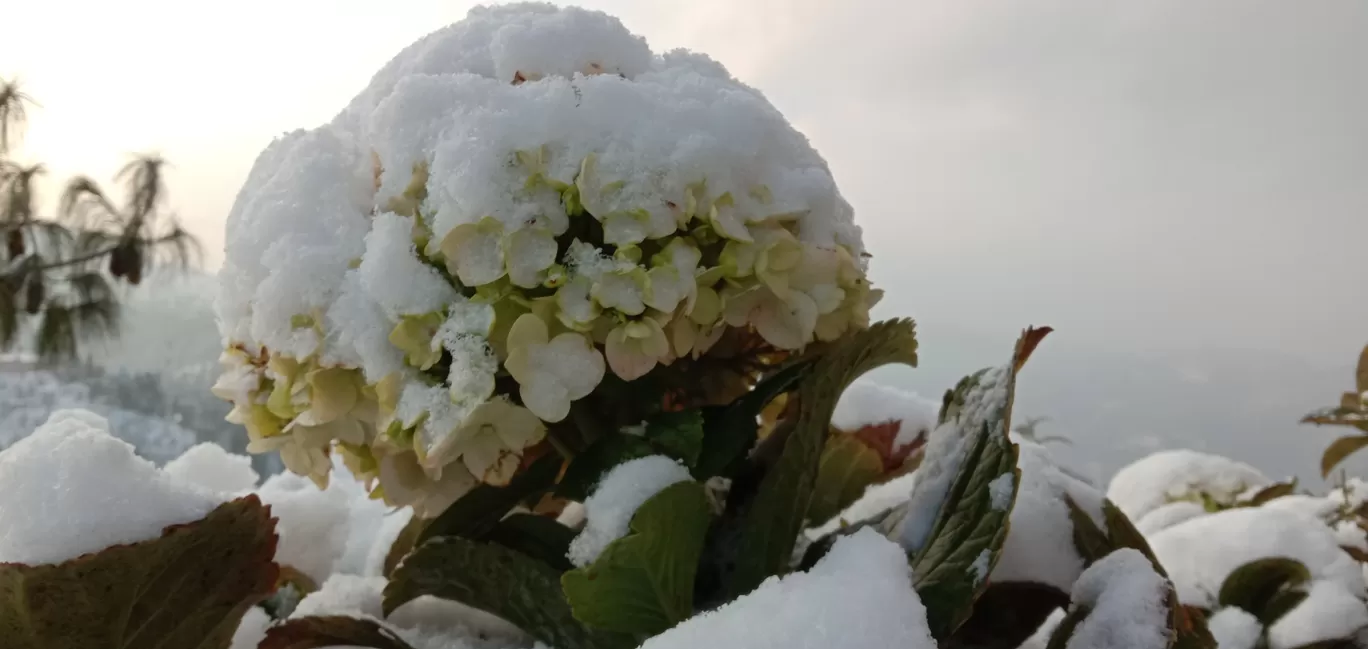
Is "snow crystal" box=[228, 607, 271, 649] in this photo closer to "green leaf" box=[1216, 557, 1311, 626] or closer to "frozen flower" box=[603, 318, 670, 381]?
"frozen flower" box=[603, 318, 670, 381]

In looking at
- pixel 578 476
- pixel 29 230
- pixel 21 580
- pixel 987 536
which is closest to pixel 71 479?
pixel 21 580

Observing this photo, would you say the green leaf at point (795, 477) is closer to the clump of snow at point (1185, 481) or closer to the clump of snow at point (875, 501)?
the clump of snow at point (875, 501)

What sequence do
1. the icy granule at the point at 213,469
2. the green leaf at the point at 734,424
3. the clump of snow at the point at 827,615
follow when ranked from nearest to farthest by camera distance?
1. the clump of snow at the point at 827,615
2. the green leaf at the point at 734,424
3. the icy granule at the point at 213,469

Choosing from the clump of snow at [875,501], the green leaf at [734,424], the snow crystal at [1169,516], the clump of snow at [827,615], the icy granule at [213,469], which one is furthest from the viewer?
the snow crystal at [1169,516]

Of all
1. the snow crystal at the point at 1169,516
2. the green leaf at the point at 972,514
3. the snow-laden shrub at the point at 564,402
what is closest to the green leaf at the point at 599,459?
the snow-laden shrub at the point at 564,402

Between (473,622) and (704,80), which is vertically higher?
(704,80)

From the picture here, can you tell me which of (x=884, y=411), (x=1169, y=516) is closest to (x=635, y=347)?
(x=884, y=411)

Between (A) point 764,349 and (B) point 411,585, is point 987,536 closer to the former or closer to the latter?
(A) point 764,349
